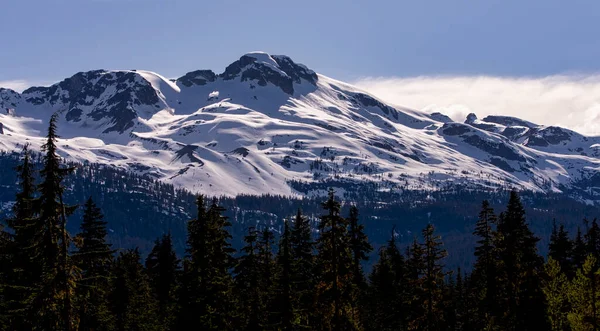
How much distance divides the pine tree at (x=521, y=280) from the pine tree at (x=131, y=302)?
3074 cm

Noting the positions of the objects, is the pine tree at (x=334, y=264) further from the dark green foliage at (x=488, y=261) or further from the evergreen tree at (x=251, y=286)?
the dark green foliage at (x=488, y=261)

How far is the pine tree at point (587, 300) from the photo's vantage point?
146ft

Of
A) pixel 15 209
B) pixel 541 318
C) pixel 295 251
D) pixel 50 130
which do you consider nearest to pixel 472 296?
pixel 541 318

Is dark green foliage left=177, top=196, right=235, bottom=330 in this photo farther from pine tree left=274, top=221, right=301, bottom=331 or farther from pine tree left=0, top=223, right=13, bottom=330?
pine tree left=0, top=223, right=13, bottom=330

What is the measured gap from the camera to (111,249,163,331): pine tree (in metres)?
59.0

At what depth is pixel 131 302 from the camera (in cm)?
5931

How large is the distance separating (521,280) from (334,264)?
19934 millimetres

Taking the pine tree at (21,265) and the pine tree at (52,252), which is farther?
the pine tree at (21,265)

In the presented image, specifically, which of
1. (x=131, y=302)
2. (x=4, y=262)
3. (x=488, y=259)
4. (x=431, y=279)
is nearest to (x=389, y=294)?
(x=488, y=259)

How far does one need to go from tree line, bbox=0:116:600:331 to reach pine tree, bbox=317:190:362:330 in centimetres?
7

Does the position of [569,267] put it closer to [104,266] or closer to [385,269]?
[385,269]

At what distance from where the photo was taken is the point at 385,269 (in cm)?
7388

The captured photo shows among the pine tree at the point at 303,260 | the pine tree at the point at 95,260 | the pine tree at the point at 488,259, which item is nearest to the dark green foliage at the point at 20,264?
the pine tree at the point at 95,260

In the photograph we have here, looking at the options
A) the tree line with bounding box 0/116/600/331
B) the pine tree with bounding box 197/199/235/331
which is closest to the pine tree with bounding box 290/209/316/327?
the tree line with bounding box 0/116/600/331
